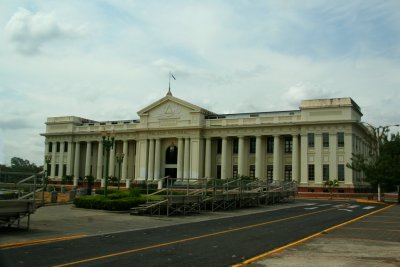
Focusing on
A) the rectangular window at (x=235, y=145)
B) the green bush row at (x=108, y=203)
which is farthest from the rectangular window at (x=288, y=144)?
the green bush row at (x=108, y=203)

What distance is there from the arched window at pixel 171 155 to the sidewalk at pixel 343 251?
209 ft

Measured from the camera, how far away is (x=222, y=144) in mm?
76500

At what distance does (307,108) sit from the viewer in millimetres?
68000

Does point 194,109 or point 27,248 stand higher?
point 194,109

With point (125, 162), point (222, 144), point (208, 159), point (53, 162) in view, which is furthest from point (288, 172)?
point (53, 162)

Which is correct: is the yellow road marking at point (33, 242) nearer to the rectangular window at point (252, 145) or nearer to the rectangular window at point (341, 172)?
the rectangular window at point (341, 172)

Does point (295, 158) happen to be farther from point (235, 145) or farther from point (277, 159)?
point (235, 145)

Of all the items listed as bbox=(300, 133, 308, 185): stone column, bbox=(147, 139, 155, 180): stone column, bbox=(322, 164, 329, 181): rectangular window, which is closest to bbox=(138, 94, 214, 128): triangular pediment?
bbox=(147, 139, 155, 180): stone column

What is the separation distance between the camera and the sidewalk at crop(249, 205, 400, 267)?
36.4 ft

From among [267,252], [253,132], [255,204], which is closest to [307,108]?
[253,132]

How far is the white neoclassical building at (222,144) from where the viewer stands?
6625cm

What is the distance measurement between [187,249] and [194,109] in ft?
213

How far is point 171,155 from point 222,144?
10718 millimetres

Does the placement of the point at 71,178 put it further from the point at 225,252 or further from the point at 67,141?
the point at 225,252
